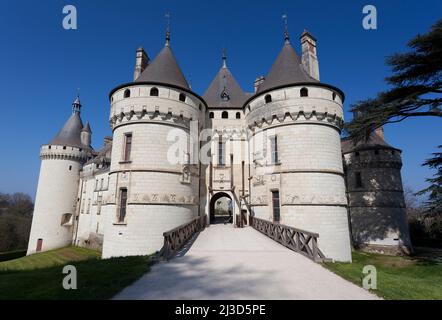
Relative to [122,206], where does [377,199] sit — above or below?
above

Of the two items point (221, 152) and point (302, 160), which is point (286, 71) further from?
point (221, 152)

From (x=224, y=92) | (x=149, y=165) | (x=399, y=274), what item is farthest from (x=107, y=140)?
(x=399, y=274)

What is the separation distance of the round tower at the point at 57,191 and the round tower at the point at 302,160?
28339 mm

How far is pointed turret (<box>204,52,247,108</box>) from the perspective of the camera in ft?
69.1

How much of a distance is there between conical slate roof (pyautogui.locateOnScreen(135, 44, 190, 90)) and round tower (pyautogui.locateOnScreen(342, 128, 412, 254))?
675 inches

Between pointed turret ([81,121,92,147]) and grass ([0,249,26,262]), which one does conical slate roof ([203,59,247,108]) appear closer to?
pointed turret ([81,121,92,147])

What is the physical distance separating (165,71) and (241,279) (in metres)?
15.1

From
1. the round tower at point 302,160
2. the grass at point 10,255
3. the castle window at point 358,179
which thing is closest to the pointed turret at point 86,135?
the grass at point 10,255

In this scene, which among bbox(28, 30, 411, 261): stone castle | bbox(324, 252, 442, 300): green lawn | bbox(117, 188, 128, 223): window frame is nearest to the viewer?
bbox(324, 252, 442, 300): green lawn

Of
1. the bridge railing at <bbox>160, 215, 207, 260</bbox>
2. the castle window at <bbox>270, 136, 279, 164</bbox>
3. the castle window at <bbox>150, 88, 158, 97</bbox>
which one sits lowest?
the bridge railing at <bbox>160, 215, 207, 260</bbox>

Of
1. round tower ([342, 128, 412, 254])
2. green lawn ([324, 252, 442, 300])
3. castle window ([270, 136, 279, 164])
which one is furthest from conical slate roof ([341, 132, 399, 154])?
castle window ([270, 136, 279, 164])

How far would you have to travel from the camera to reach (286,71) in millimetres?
16875
